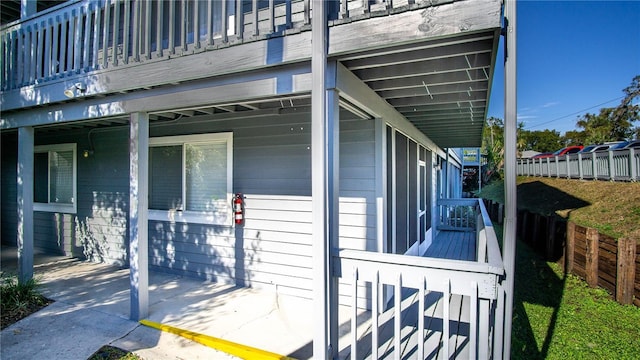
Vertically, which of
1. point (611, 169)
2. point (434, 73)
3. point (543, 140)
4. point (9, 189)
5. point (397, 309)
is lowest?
point (397, 309)

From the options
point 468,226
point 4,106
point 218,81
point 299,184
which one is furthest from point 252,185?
point 468,226

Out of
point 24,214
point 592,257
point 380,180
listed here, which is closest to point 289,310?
point 380,180

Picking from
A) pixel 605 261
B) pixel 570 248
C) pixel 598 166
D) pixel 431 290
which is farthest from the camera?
pixel 598 166

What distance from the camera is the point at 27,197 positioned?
4.70 metres

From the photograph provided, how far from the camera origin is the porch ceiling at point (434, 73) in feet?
8.51

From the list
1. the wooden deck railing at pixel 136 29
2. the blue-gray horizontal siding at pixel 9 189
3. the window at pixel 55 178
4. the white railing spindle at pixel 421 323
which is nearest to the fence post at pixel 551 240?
the white railing spindle at pixel 421 323

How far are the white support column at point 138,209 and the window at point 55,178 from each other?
364 centimetres

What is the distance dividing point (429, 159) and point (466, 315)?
5.80 metres

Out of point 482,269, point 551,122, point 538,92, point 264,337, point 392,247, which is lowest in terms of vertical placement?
point 264,337

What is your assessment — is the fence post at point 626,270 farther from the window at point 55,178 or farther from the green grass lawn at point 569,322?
the window at point 55,178

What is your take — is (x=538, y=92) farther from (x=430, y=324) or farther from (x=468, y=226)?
(x=430, y=324)

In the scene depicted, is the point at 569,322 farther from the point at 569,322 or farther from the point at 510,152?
the point at 510,152

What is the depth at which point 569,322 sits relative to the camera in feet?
13.4

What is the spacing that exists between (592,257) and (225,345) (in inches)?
198
